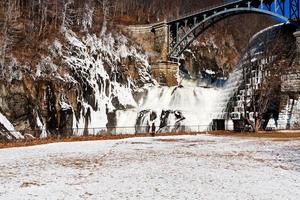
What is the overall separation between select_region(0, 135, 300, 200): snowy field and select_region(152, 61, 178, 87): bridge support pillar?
1760 inches

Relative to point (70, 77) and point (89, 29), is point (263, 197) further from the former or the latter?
point (89, 29)

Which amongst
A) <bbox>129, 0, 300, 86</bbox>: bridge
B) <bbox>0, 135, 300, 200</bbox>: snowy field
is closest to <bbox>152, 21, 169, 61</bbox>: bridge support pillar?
<bbox>129, 0, 300, 86</bbox>: bridge

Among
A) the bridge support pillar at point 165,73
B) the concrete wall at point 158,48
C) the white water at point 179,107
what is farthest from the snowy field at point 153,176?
the concrete wall at point 158,48

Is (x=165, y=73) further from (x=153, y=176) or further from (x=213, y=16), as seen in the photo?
(x=153, y=176)

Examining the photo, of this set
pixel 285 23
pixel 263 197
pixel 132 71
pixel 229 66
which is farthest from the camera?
pixel 229 66

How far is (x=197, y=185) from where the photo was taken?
10.4 m

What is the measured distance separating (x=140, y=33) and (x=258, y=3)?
21148 mm

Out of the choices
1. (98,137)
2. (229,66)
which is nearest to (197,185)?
(98,137)

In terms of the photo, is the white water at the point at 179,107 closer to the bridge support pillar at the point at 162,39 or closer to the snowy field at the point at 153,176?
the bridge support pillar at the point at 162,39

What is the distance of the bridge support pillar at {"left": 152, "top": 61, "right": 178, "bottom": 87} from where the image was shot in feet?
202

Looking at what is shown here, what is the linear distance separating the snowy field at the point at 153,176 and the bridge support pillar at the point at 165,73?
44711 millimetres

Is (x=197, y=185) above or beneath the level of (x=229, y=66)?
beneath

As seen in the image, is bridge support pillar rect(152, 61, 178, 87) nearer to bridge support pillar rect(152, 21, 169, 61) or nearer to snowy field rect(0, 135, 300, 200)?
bridge support pillar rect(152, 21, 169, 61)

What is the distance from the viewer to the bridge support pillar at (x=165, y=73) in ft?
202
